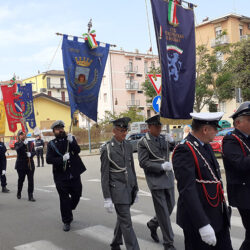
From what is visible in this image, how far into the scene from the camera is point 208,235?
293 cm

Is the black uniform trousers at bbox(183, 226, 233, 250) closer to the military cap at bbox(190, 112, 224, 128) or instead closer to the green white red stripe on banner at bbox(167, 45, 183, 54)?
the military cap at bbox(190, 112, 224, 128)

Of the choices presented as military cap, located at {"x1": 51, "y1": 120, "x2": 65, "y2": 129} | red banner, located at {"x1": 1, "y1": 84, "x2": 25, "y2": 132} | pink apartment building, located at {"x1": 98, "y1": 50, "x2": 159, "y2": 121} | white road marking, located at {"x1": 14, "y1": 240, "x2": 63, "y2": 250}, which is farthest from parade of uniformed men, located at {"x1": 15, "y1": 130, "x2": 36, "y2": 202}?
pink apartment building, located at {"x1": 98, "y1": 50, "x2": 159, "y2": 121}

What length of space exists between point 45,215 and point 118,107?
5015 cm

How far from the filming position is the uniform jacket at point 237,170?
11.7 feet

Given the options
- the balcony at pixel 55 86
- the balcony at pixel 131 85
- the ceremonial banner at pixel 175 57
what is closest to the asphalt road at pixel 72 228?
the ceremonial banner at pixel 175 57

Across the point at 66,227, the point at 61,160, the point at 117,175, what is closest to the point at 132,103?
the point at 61,160

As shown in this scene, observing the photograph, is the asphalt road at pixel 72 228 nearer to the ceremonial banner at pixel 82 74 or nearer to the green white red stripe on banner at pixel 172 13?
the ceremonial banner at pixel 82 74

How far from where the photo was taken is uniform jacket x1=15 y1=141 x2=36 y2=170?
33.0 ft

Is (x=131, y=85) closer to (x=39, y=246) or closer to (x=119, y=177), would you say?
(x=39, y=246)

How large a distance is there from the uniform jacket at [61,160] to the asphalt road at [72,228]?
3.22 ft

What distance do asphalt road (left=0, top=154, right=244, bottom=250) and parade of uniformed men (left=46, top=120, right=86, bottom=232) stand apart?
414mm

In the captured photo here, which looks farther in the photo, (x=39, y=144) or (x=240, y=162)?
(x=39, y=144)

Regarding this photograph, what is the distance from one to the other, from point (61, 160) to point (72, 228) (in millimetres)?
1267

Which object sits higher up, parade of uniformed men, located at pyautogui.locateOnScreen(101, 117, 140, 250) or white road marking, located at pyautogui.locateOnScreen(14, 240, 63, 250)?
parade of uniformed men, located at pyautogui.locateOnScreen(101, 117, 140, 250)
